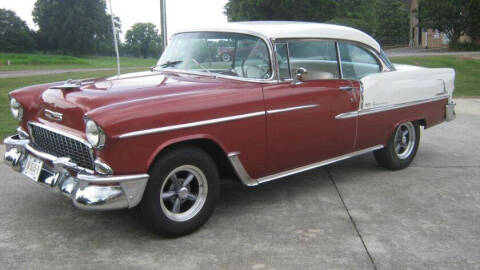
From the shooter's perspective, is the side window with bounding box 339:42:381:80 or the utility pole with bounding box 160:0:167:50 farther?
the utility pole with bounding box 160:0:167:50

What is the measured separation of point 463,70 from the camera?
54.1ft

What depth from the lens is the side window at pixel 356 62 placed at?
4.64 metres

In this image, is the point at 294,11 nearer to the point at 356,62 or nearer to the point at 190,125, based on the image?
the point at 356,62

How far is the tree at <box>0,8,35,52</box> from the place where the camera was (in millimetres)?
53656

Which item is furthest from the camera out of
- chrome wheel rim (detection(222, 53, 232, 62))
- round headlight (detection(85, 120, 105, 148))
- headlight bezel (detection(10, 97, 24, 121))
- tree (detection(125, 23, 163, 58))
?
tree (detection(125, 23, 163, 58))

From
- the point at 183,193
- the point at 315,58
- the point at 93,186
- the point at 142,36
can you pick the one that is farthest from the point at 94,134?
the point at 142,36

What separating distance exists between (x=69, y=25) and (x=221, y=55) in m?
59.3

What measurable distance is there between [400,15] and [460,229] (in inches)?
2229

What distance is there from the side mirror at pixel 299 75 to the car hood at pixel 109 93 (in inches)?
21.6

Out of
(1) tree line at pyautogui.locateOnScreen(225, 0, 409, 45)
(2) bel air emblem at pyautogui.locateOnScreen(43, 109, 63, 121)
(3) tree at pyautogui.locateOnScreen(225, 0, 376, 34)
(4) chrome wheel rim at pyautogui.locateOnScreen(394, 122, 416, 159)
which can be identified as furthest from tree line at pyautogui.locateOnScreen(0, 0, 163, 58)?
(2) bel air emblem at pyautogui.locateOnScreen(43, 109, 63, 121)

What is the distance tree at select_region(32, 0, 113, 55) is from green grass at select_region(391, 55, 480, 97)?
4849 cm

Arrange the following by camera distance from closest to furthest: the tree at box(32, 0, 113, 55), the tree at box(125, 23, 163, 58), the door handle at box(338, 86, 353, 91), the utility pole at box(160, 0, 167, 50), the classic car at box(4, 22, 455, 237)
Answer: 1. the classic car at box(4, 22, 455, 237)
2. the door handle at box(338, 86, 353, 91)
3. the utility pole at box(160, 0, 167, 50)
4. the tree at box(32, 0, 113, 55)
5. the tree at box(125, 23, 163, 58)

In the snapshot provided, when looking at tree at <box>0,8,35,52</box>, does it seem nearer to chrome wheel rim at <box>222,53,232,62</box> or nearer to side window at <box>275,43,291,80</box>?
chrome wheel rim at <box>222,53,232,62</box>

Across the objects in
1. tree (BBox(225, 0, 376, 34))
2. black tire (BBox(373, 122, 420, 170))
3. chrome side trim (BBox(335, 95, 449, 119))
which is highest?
tree (BBox(225, 0, 376, 34))
